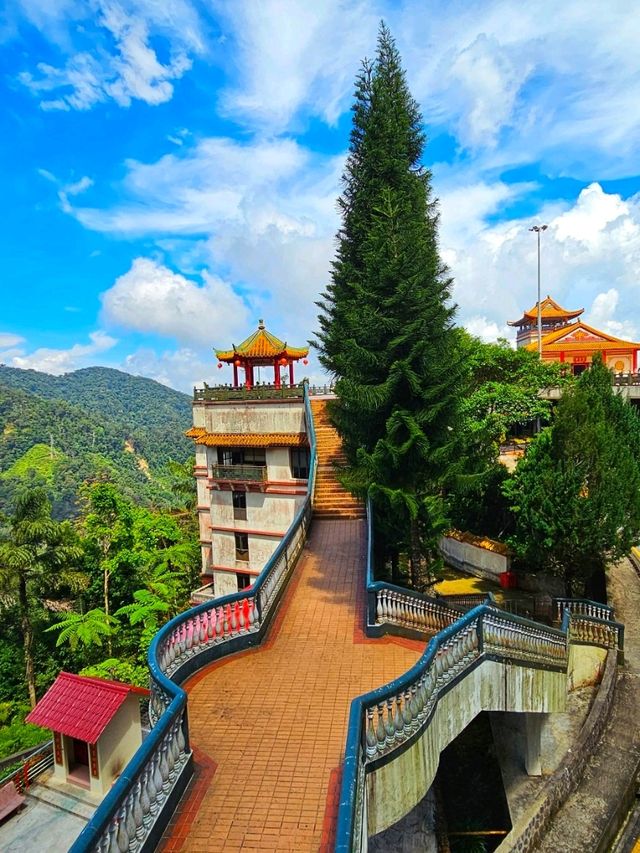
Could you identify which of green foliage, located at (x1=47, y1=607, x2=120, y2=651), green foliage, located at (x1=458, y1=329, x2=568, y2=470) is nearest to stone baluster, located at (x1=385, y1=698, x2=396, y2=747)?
green foliage, located at (x1=458, y1=329, x2=568, y2=470)

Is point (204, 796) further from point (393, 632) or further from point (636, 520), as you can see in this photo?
point (636, 520)

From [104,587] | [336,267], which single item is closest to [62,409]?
[104,587]

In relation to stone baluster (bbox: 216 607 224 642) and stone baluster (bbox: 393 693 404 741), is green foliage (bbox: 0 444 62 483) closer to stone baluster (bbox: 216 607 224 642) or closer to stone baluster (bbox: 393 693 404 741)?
stone baluster (bbox: 216 607 224 642)

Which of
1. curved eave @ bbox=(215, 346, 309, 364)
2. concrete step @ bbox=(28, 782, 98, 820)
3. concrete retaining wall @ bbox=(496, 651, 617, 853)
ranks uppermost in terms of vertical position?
curved eave @ bbox=(215, 346, 309, 364)

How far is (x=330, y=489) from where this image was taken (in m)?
18.8

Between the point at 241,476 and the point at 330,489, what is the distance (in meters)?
5.52

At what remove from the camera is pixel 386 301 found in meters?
12.1

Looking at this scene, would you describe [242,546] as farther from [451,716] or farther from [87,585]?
[451,716]

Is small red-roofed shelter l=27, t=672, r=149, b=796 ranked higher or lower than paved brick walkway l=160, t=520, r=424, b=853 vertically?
lower

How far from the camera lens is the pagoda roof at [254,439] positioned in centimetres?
2175

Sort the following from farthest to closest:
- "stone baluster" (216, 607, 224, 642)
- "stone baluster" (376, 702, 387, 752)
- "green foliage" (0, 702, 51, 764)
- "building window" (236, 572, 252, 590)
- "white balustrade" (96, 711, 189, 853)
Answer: "building window" (236, 572, 252, 590)
"green foliage" (0, 702, 51, 764)
"stone baluster" (216, 607, 224, 642)
"stone baluster" (376, 702, 387, 752)
"white balustrade" (96, 711, 189, 853)

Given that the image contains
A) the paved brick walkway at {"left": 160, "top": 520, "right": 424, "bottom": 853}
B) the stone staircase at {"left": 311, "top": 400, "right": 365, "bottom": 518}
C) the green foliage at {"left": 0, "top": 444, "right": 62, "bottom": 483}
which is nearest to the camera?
the paved brick walkway at {"left": 160, "top": 520, "right": 424, "bottom": 853}

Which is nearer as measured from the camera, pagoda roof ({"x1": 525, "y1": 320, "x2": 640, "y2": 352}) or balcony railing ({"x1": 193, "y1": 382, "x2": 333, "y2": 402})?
balcony railing ({"x1": 193, "y1": 382, "x2": 333, "y2": 402})

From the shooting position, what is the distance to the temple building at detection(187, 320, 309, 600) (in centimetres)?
2223
